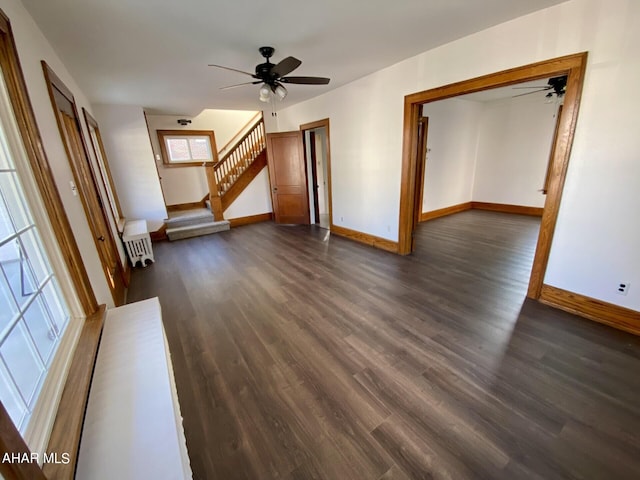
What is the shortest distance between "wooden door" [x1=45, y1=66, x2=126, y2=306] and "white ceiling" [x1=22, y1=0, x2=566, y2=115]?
19.6 inches

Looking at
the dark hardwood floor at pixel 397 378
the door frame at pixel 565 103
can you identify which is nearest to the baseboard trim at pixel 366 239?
the dark hardwood floor at pixel 397 378

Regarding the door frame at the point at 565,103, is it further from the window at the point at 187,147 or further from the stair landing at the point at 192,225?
the window at the point at 187,147

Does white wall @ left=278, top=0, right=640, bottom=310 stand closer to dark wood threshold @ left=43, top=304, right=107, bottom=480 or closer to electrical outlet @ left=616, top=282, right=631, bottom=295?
electrical outlet @ left=616, top=282, right=631, bottom=295

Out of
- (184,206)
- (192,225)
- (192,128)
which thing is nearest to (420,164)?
(192,225)

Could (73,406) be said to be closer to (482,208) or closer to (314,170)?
(314,170)

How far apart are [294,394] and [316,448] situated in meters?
0.39

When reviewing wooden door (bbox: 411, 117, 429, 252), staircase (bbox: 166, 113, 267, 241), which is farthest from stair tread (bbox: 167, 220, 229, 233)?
wooden door (bbox: 411, 117, 429, 252)

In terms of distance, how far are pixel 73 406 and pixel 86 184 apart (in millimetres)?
2678

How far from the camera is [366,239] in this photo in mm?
4750

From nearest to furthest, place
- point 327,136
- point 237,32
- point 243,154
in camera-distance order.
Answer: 1. point 237,32
2. point 327,136
3. point 243,154

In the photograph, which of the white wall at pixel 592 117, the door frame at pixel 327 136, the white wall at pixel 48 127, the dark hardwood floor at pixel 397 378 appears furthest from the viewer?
the door frame at pixel 327 136

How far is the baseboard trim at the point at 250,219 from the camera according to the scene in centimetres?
651

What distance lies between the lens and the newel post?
18.9 feet

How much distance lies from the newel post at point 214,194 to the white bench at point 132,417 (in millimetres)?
4656
